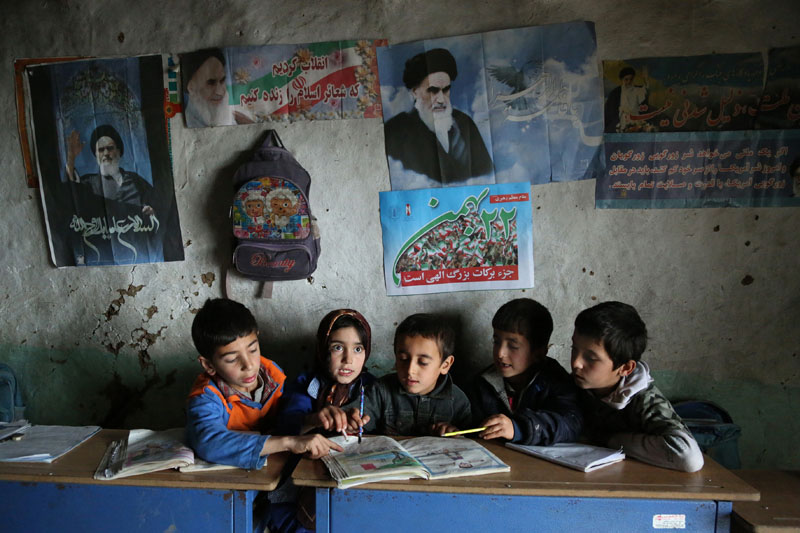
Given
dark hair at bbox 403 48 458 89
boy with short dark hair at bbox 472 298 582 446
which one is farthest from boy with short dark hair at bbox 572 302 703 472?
dark hair at bbox 403 48 458 89

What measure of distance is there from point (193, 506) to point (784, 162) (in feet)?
8.74

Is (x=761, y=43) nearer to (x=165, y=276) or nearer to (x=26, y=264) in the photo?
(x=165, y=276)

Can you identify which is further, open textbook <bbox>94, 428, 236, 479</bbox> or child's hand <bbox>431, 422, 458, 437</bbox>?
child's hand <bbox>431, 422, 458, 437</bbox>

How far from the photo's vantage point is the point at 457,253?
2.48m

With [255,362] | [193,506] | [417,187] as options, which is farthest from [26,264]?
[417,187]

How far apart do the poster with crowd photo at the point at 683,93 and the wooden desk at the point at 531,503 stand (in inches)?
58.1

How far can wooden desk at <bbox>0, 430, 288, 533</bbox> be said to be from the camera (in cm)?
163

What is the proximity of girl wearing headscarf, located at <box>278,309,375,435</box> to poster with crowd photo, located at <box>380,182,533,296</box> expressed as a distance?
424 mm

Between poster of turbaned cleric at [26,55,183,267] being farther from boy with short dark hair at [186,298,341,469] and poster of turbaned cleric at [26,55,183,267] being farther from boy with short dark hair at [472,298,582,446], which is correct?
boy with short dark hair at [472,298,582,446]

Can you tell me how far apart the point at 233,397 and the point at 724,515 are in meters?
1.66

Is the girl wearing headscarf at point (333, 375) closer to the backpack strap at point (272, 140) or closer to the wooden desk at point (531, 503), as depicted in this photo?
the wooden desk at point (531, 503)

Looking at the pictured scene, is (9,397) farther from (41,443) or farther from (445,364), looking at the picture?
(445,364)

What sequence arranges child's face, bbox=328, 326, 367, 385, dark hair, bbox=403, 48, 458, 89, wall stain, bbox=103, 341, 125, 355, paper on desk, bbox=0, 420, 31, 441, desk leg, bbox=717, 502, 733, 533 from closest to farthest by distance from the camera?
desk leg, bbox=717, 502, 733, 533 → paper on desk, bbox=0, 420, 31, 441 → child's face, bbox=328, 326, 367, 385 → dark hair, bbox=403, 48, 458, 89 → wall stain, bbox=103, 341, 125, 355

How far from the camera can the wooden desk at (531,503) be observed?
156 centimetres
